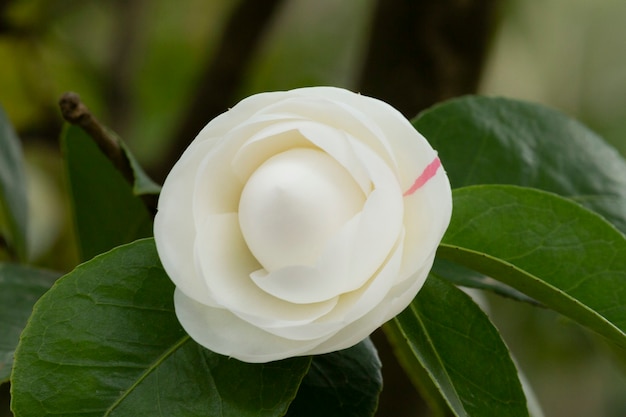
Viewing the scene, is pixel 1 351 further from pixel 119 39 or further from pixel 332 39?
pixel 332 39

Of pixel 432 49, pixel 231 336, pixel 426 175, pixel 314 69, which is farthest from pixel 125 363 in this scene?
pixel 314 69

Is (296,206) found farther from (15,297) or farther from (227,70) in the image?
(227,70)

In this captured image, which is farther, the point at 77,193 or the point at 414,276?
the point at 77,193

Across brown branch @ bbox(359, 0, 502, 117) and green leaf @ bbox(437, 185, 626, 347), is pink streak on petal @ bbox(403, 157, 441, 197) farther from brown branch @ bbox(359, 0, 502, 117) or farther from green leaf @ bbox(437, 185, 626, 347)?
brown branch @ bbox(359, 0, 502, 117)

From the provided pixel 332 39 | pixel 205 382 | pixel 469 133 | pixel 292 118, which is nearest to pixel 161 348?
pixel 205 382

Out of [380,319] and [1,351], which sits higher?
[380,319]

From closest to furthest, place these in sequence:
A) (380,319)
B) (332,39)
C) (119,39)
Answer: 1. (380,319)
2. (119,39)
3. (332,39)

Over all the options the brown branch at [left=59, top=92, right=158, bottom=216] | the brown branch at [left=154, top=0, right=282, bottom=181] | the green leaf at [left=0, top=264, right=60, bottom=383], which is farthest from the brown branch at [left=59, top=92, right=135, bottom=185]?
the brown branch at [left=154, top=0, right=282, bottom=181]
